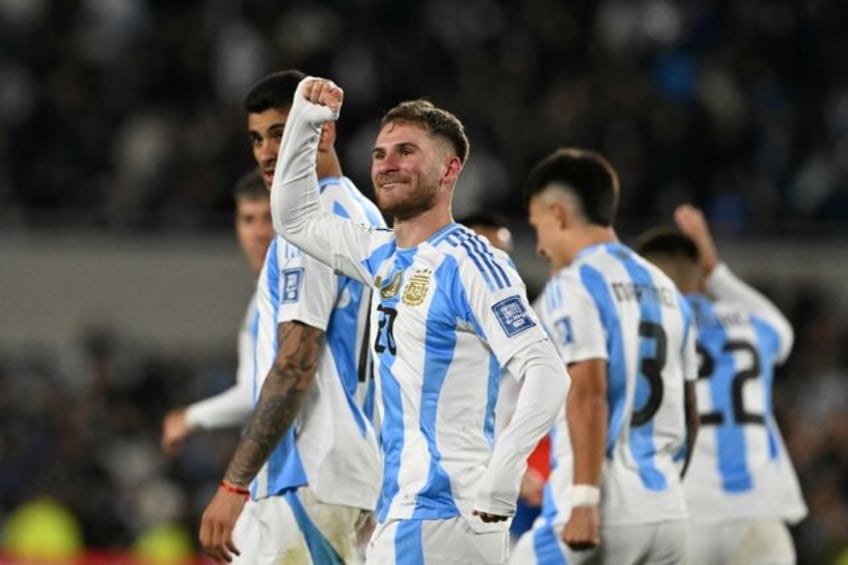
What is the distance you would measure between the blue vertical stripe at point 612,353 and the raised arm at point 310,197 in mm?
1474

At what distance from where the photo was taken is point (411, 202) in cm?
650

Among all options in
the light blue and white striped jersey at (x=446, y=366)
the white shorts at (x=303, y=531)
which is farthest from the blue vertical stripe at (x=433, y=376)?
the white shorts at (x=303, y=531)

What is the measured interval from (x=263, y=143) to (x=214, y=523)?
142 centimetres

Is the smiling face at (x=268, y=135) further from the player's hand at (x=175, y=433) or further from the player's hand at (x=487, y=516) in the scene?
the player's hand at (x=175, y=433)

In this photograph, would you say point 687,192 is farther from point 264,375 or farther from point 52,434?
point 264,375

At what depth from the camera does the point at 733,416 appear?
9.59m

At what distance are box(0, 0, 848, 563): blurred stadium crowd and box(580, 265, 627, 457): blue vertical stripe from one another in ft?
27.5

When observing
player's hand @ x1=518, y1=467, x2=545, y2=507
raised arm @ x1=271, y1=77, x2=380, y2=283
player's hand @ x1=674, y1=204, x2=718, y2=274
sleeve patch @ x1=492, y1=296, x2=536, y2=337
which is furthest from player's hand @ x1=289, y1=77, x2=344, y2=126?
player's hand @ x1=674, y1=204, x2=718, y2=274

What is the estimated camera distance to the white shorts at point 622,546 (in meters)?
8.02

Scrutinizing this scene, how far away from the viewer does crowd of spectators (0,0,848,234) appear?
62.3ft

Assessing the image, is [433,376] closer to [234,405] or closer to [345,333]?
[345,333]

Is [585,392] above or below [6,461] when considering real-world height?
Result: above

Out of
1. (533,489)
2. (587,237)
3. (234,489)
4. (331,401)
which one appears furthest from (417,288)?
(533,489)

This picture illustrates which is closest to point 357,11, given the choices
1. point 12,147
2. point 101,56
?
point 101,56
